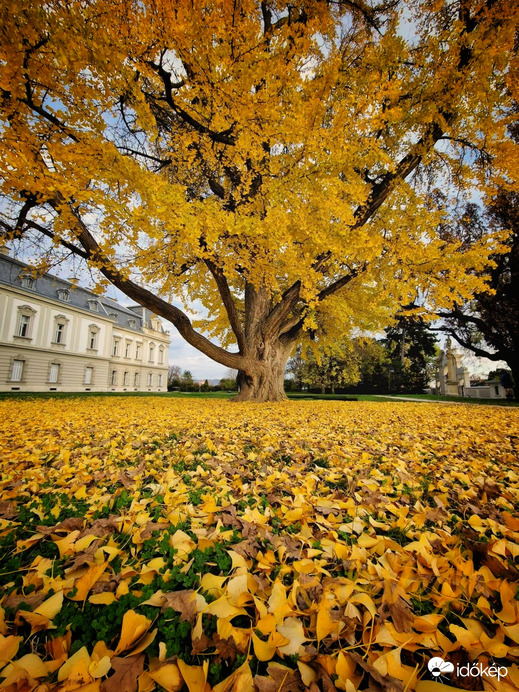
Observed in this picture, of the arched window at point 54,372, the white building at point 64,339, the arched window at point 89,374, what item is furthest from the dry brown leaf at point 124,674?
the arched window at point 89,374

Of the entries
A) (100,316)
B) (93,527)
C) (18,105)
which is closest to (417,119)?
(18,105)

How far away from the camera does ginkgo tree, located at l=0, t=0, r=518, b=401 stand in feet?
14.3

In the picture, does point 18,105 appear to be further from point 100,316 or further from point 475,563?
point 100,316

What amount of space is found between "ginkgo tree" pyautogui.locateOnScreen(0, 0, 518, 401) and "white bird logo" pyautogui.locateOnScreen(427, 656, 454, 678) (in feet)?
19.1

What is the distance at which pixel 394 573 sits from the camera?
4.12ft

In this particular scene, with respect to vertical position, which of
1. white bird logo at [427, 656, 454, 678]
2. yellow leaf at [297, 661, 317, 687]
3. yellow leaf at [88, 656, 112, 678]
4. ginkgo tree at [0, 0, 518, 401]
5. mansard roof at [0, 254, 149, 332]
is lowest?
white bird logo at [427, 656, 454, 678]

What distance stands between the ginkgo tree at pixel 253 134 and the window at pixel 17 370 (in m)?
20.9

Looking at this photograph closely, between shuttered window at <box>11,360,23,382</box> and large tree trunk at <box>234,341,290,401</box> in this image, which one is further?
shuttered window at <box>11,360,23,382</box>

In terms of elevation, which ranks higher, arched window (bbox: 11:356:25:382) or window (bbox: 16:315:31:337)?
window (bbox: 16:315:31:337)

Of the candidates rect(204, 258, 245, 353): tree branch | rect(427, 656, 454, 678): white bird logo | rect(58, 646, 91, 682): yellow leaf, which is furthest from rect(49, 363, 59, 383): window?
rect(427, 656, 454, 678): white bird logo

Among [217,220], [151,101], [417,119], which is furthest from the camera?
[417,119]

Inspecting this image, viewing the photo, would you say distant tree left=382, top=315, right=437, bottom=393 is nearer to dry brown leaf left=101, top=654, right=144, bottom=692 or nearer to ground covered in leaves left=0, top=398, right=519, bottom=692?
ground covered in leaves left=0, top=398, right=519, bottom=692

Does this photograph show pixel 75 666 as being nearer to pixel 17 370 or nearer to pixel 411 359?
pixel 17 370

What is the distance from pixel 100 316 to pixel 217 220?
96.6 feet
